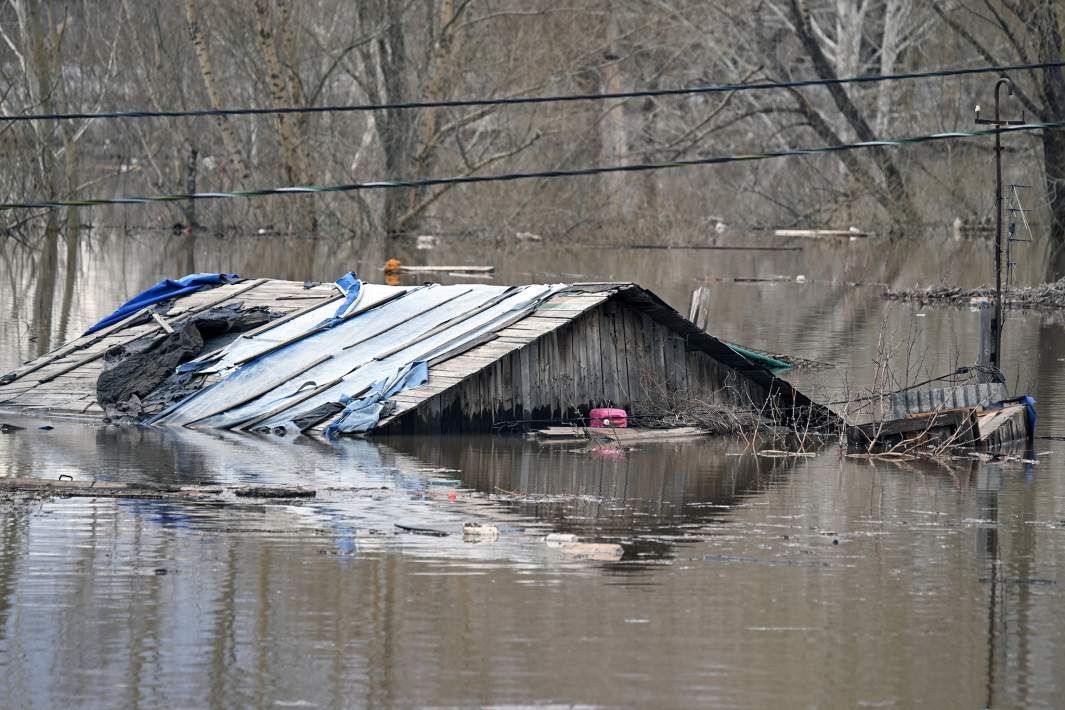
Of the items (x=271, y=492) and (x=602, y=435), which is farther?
(x=602, y=435)

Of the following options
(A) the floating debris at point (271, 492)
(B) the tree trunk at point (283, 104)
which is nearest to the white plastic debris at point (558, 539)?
(A) the floating debris at point (271, 492)

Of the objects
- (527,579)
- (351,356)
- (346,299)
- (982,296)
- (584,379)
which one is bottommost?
(527,579)

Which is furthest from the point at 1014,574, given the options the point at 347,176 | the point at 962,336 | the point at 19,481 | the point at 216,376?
the point at 347,176

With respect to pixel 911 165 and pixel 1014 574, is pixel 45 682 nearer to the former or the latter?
pixel 1014 574

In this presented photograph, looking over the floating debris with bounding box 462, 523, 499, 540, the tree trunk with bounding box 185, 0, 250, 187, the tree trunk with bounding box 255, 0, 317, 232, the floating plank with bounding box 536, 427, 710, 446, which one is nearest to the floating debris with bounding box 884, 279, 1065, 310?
the floating plank with bounding box 536, 427, 710, 446

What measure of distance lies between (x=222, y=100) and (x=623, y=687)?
52686 mm

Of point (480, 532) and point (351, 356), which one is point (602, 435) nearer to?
point (351, 356)

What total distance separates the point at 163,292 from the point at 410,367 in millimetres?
5427

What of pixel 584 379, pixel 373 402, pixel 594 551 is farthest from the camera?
pixel 584 379

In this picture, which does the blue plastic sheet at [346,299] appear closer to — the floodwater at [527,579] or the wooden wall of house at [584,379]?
the wooden wall of house at [584,379]

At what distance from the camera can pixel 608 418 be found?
18.3 metres

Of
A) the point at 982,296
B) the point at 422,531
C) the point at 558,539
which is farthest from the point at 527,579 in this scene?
the point at 982,296

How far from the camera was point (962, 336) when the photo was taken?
29.5m

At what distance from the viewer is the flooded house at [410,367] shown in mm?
17781
